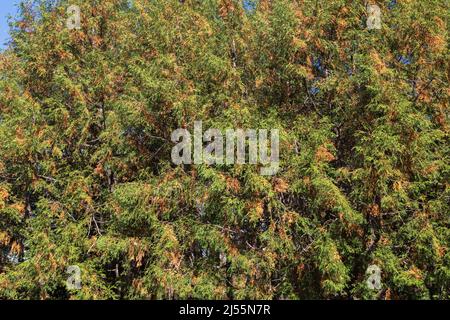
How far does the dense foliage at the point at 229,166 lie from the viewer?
29.6ft

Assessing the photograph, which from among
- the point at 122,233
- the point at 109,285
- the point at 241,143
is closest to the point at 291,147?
the point at 241,143

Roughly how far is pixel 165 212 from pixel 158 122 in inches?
73.9

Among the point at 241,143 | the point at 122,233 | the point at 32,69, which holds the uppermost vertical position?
the point at 32,69

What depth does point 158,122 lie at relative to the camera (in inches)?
414

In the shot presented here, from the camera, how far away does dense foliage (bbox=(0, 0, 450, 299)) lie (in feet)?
29.6

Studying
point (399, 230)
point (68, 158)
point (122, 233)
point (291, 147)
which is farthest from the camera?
point (68, 158)

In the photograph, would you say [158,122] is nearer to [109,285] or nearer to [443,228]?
[109,285]

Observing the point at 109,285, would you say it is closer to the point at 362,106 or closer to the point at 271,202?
the point at 271,202

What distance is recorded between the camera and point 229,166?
9281 millimetres

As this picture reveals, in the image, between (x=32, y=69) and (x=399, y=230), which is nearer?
(x=399, y=230)

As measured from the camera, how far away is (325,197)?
886cm
